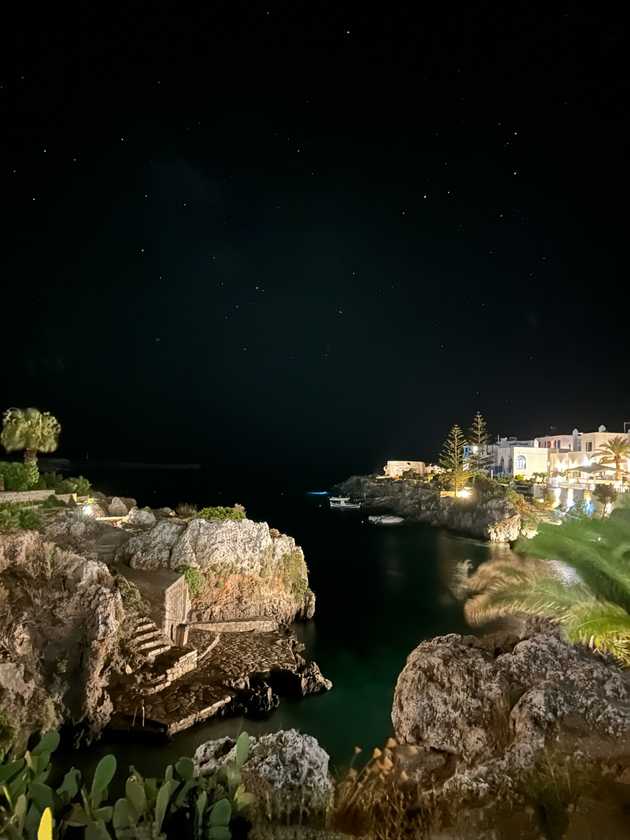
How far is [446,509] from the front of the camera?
151 feet

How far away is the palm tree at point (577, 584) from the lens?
570 centimetres

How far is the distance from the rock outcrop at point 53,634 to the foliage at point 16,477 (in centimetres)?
865

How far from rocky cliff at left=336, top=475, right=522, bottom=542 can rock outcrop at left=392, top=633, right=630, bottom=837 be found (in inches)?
1048

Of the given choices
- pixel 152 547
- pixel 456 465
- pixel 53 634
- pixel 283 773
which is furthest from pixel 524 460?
pixel 283 773

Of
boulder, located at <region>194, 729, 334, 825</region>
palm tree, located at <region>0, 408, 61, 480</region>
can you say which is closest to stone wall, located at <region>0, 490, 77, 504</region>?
palm tree, located at <region>0, 408, 61, 480</region>

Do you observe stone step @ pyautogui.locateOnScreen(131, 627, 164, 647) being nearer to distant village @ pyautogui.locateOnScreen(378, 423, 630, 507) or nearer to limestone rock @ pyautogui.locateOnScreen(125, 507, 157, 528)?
limestone rock @ pyautogui.locateOnScreen(125, 507, 157, 528)

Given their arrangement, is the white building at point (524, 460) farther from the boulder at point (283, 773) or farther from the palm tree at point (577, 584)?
the boulder at point (283, 773)

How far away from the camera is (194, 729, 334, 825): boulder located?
5.07m

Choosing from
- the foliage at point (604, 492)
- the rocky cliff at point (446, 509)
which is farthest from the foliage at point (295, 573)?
the foliage at point (604, 492)

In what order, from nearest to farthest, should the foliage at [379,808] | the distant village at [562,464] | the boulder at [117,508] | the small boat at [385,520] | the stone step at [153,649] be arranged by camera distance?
1. the foliage at [379,808]
2. the stone step at [153,649]
3. the boulder at [117,508]
4. the distant village at [562,464]
5. the small boat at [385,520]

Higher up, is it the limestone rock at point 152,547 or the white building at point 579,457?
the white building at point 579,457

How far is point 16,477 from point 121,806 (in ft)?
59.4

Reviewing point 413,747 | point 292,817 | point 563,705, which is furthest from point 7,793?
point 563,705

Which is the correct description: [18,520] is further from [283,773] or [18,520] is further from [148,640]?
[283,773]
